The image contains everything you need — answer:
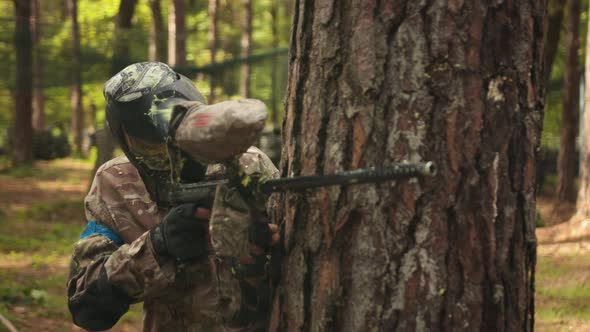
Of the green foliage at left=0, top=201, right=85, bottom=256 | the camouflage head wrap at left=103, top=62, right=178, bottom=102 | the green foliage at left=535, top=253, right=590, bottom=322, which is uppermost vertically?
the camouflage head wrap at left=103, top=62, right=178, bottom=102

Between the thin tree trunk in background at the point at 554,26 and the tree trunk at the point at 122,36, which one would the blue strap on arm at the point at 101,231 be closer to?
the tree trunk at the point at 122,36

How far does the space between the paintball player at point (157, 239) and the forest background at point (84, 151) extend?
308 cm

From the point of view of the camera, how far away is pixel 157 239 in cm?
224

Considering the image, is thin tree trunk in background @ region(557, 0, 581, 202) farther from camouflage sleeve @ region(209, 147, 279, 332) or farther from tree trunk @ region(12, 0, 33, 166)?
camouflage sleeve @ region(209, 147, 279, 332)

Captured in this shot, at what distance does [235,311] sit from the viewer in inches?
92.0

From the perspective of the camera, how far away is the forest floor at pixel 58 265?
5551 millimetres

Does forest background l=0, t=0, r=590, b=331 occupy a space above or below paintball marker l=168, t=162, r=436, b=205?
below

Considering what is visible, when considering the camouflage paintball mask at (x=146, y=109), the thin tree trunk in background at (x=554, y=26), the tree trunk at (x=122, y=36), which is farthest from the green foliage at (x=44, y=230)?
the thin tree trunk in background at (x=554, y=26)

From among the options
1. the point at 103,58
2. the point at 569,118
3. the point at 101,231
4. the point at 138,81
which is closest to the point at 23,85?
the point at 103,58

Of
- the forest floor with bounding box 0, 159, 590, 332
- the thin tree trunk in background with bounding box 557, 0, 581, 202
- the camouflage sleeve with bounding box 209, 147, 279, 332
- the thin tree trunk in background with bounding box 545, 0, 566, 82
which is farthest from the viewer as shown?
the thin tree trunk in background with bounding box 545, 0, 566, 82

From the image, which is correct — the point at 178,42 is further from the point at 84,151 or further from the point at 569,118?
the point at 569,118

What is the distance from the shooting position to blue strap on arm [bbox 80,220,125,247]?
261 cm

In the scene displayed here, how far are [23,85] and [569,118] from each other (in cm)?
913

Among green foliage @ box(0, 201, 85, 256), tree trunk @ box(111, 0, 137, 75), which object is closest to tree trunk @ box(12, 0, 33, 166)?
tree trunk @ box(111, 0, 137, 75)
